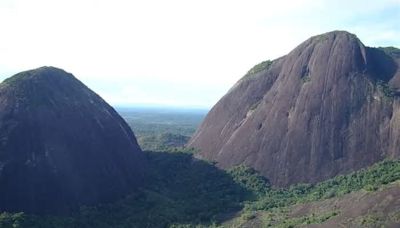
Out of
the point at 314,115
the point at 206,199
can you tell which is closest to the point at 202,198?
the point at 206,199

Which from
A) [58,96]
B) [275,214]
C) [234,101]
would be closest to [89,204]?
[58,96]

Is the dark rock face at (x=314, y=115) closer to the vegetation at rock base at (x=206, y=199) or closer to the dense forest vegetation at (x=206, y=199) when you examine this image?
the dense forest vegetation at (x=206, y=199)

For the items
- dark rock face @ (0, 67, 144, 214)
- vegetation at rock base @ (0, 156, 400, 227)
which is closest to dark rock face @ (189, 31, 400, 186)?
vegetation at rock base @ (0, 156, 400, 227)

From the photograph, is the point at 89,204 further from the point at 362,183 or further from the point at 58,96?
the point at 362,183

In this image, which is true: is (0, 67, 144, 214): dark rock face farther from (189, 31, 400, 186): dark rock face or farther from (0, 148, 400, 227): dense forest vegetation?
(189, 31, 400, 186): dark rock face

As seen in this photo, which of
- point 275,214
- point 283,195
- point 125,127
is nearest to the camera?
point 275,214

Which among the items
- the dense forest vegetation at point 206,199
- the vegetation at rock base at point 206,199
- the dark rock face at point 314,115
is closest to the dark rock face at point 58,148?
the dense forest vegetation at point 206,199
